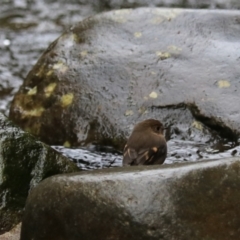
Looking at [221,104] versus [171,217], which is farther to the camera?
[221,104]

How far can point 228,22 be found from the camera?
6.25m

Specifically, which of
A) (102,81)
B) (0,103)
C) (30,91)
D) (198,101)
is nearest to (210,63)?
(198,101)

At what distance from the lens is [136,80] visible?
5.86 metres

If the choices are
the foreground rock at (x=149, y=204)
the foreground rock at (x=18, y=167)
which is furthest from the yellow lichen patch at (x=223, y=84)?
the foreground rock at (x=149, y=204)

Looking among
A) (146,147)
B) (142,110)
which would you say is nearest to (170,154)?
(142,110)

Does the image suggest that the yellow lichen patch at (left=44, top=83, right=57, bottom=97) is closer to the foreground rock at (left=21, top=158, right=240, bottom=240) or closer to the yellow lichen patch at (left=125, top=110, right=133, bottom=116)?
the yellow lichen patch at (left=125, top=110, right=133, bottom=116)

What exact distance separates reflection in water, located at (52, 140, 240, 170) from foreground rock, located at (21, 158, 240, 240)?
1.60 meters

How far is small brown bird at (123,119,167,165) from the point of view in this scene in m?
4.71

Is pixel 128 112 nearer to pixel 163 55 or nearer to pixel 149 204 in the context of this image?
pixel 163 55

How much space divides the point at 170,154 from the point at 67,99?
3.50 feet

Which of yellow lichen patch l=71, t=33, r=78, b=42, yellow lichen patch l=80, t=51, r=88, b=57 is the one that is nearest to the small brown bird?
yellow lichen patch l=80, t=51, r=88, b=57

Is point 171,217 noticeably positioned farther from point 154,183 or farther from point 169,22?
point 169,22

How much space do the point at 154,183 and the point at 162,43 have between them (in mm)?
2855

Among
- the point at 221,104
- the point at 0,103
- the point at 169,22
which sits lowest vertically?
the point at 0,103
